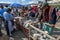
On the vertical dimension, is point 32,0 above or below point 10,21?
below

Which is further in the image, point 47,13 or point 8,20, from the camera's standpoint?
point 8,20

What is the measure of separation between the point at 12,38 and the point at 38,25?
2714 millimetres

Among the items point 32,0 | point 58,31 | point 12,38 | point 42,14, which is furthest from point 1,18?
point 32,0

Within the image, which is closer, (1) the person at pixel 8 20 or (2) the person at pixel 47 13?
(2) the person at pixel 47 13

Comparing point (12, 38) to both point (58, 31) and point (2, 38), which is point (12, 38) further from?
point (2, 38)

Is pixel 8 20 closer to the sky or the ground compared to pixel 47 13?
closer to the ground

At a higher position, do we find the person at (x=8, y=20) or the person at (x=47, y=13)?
the person at (x=47, y=13)

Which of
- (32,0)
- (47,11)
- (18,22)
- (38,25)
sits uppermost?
(47,11)

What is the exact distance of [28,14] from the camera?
15.6 meters

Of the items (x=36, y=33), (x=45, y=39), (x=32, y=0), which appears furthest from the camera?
(x=32, y=0)

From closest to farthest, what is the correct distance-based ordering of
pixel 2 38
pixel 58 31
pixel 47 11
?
pixel 2 38
pixel 58 31
pixel 47 11

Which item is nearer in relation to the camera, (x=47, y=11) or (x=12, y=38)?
(x=47, y=11)

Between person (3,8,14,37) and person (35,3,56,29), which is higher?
person (35,3,56,29)

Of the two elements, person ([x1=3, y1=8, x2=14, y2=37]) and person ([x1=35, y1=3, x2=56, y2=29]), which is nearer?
person ([x1=35, y1=3, x2=56, y2=29])
